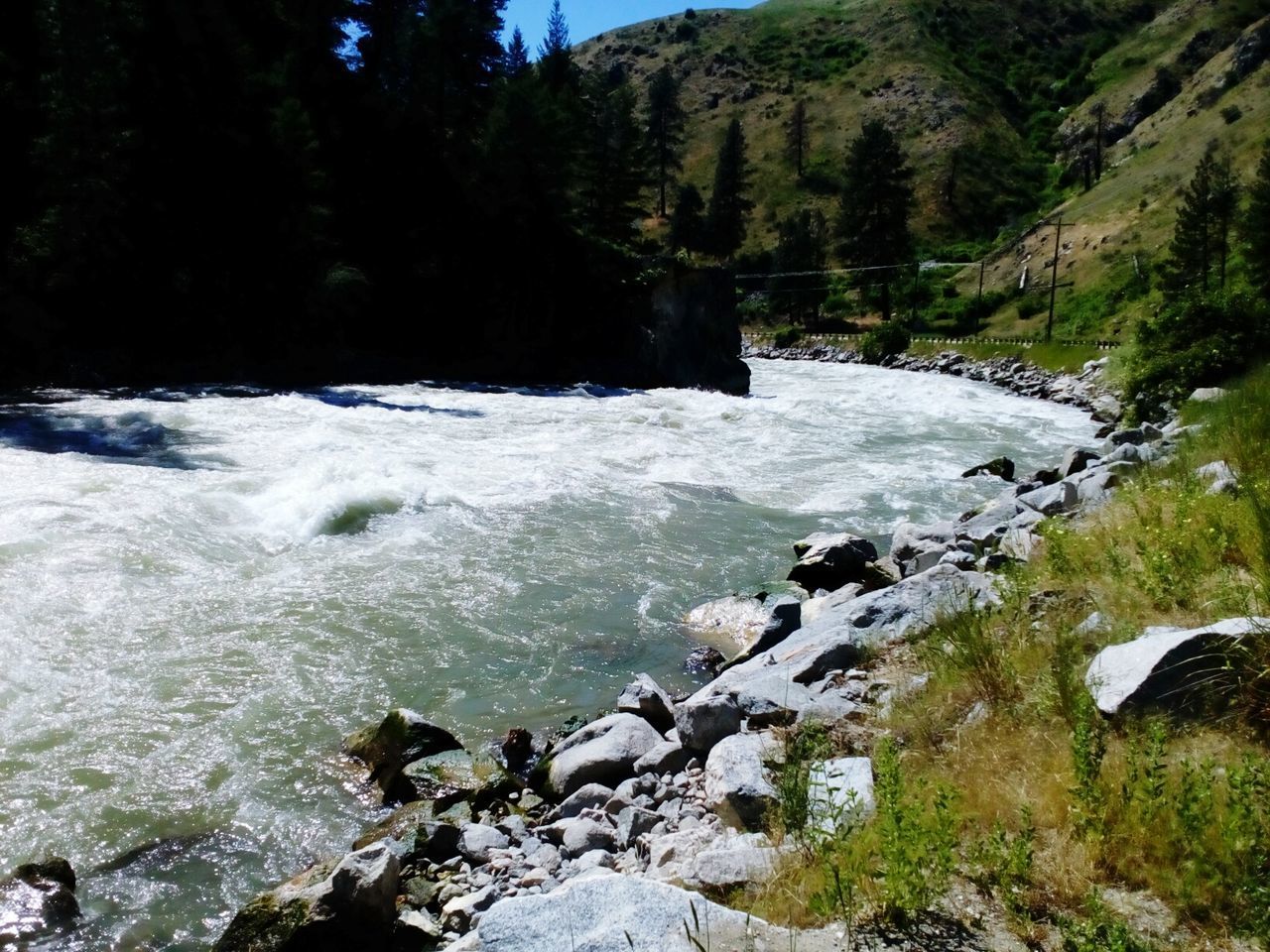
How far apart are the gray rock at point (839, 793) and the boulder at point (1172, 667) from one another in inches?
43.5

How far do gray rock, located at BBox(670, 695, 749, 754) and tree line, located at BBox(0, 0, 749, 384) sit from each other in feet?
90.1

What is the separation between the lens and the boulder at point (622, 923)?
2.85 m

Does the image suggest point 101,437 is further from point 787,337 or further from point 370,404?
point 787,337

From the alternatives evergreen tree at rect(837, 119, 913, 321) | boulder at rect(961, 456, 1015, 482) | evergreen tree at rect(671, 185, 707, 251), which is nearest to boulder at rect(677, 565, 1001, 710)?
boulder at rect(961, 456, 1015, 482)

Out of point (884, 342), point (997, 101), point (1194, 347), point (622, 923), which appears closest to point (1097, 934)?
point (622, 923)

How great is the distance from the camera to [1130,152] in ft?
291

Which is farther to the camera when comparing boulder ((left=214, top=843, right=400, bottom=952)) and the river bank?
boulder ((left=214, top=843, right=400, bottom=952))

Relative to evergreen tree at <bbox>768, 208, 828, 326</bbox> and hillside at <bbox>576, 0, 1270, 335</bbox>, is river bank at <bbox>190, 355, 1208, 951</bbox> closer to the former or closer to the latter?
hillside at <bbox>576, 0, 1270, 335</bbox>

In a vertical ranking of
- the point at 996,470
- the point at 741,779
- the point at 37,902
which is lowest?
the point at 37,902

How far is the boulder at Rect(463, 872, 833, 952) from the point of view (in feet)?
9.36

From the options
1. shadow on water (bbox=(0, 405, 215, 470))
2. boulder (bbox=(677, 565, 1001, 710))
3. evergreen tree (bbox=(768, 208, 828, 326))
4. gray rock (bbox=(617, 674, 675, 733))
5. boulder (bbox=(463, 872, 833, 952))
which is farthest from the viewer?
evergreen tree (bbox=(768, 208, 828, 326))

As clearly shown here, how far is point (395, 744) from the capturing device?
6.21 m

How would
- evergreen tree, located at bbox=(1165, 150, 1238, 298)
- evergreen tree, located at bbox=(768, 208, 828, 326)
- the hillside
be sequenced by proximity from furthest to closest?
evergreen tree, located at bbox=(768, 208, 828, 326)
the hillside
evergreen tree, located at bbox=(1165, 150, 1238, 298)

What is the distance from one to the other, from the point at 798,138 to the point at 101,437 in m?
106
